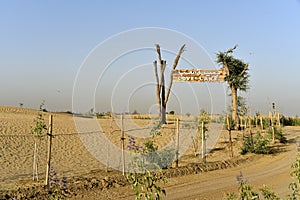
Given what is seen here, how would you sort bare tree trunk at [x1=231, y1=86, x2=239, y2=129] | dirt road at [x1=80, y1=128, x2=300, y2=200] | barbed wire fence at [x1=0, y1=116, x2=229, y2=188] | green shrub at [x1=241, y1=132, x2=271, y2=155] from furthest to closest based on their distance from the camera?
bare tree trunk at [x1=231, y1=86, x2=239, y2=129] → green shrub at [x1=241, y1=132, x2=271, y2=155] → barbed wire fence at [x1=0, y1=116, x2=229, y2=188] → dirt road at [x1=80, y1=128, x2=300, y2=200]

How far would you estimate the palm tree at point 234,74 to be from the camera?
29344 mm

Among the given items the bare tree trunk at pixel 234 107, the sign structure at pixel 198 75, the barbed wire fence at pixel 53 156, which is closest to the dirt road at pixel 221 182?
the barbed wire fence at pixel 53 156

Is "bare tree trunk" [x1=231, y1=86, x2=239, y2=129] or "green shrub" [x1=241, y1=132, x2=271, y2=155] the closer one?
"green shrub" [x1=241, y1=132, x2=271, y2=155]

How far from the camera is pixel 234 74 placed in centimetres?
3047

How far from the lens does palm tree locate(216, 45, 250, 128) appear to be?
96.3ft

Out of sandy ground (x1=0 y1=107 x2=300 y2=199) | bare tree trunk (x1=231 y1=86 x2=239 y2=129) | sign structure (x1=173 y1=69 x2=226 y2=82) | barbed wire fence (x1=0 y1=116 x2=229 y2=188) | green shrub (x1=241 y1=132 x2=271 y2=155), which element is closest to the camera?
sandy ground (x1=0 y1=107 x2=300 y2=199)

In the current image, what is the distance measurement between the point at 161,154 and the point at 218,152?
236 inches

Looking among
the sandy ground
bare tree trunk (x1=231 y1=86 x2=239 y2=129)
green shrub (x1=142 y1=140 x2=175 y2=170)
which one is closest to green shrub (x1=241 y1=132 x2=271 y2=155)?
the sandy ground

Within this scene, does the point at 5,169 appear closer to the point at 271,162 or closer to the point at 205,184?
the point at 205,184

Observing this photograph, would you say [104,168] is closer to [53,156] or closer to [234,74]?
[53,156]

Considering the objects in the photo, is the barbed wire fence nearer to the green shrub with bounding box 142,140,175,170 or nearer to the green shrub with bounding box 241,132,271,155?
the green shrub with bounding box 142,140,175,170

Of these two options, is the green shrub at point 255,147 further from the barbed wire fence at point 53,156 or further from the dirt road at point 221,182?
the barbed wire fence at point 53,156

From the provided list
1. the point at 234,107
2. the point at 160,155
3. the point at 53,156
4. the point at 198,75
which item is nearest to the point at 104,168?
the point at 160,155

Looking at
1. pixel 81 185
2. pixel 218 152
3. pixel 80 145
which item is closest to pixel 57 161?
pixel 80 145
